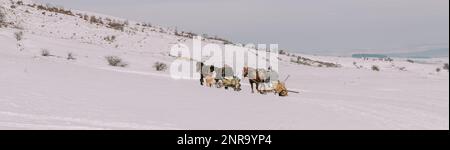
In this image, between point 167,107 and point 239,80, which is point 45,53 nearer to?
point 239,80

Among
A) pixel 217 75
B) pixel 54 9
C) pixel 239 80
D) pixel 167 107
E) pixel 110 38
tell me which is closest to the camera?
pixel 167 107

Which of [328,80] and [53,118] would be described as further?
[328,80]

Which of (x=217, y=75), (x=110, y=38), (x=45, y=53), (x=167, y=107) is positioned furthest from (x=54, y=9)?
(x=167, y=107)

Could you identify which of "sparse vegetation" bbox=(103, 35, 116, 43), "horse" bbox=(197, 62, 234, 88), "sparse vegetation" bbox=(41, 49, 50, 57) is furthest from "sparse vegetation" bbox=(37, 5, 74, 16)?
"horse" bbox=(197, 62, 234, 88)

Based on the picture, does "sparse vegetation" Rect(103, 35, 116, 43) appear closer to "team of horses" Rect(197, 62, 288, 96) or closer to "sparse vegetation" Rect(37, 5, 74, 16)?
"sparse vegetation" Rect(37, 5, 74, 16)

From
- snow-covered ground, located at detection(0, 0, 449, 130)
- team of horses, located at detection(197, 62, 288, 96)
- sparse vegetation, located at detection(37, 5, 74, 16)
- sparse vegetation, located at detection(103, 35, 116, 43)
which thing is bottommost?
snow-covered ground, located at detection(0, 0, 449, 130)

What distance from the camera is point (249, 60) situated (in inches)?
884

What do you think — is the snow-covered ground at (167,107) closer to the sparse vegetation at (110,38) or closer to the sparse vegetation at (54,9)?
the sparse vegetation at (110,38)

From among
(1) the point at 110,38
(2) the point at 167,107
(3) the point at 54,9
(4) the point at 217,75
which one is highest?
(3) the point at 54,9

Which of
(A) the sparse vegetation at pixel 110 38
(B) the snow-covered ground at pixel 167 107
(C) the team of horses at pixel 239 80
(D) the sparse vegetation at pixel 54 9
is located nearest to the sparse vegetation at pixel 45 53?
(B) the snow-covered ground at pixel 167 107

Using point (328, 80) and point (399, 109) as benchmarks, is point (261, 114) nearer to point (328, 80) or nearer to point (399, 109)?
point (399, 109)
